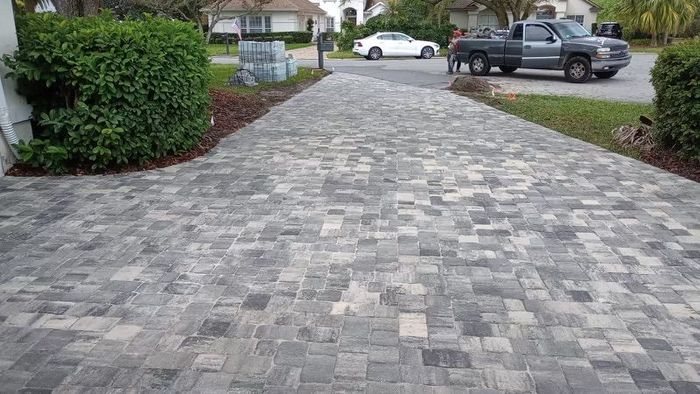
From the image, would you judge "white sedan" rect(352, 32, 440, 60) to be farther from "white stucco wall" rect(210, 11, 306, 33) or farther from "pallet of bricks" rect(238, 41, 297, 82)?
"white stucco wall" rect(210, 11, 306, 33)

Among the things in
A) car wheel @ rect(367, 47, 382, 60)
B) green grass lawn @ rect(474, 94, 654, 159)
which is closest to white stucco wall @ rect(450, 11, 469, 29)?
car wheel @ rect(367, 47, 382, 60)

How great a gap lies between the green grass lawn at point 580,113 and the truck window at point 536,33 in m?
4.04

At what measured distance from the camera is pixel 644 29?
34812 mm

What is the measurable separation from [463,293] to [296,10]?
45.0 metres

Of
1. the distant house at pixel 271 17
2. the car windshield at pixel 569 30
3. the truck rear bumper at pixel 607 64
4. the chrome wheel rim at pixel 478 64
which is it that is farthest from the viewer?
the distant house at pixel 271 17

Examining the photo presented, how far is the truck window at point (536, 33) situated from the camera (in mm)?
17375

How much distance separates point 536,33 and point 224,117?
11.2 metres

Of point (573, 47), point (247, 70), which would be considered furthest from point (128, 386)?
point (573, 47)

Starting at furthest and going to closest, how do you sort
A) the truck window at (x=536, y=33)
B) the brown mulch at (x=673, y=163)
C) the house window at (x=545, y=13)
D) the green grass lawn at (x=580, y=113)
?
the house window at (x=545, y=13) → the truck window at (x=536, y=33) → the green grass lawn at (x=580, y=113) → the brown mulch at (x=673, y=163)

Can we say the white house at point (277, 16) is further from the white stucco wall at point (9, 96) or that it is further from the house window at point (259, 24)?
the white stucco wall at point (9, 96)

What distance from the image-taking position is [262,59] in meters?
16.5

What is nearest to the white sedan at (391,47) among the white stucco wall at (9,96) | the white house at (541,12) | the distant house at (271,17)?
the distant house at (271,17)

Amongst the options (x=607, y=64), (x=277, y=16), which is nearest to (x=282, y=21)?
(x=277, y=16)

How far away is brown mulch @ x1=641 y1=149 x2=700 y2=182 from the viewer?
702cm
